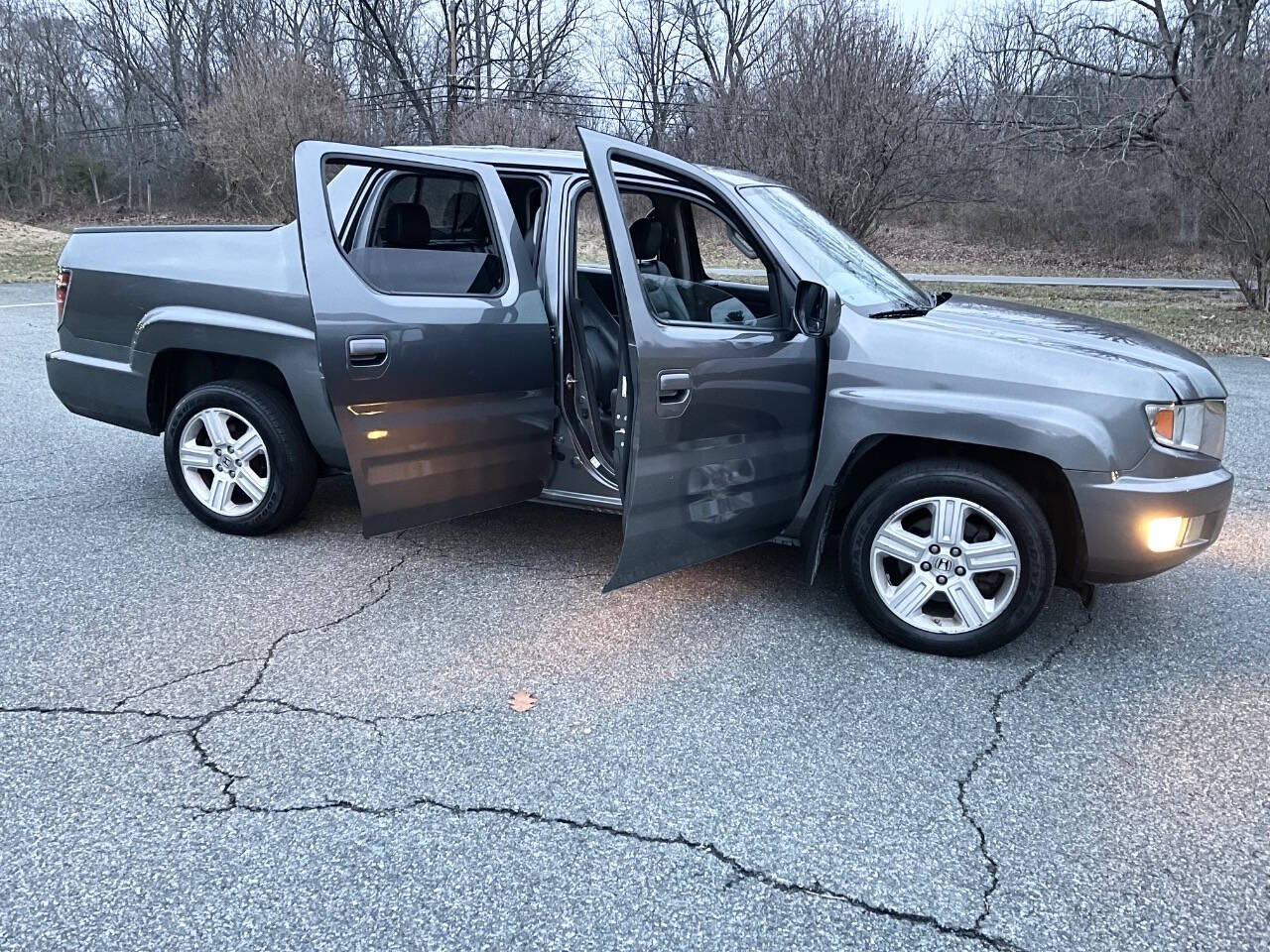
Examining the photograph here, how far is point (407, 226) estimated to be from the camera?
186 inches

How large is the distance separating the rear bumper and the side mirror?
3274mm

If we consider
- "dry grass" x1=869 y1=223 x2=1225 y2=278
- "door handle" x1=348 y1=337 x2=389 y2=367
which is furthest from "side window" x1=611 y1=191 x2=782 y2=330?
"dry grass" x1=869 y1=223 x2=1225 y2=278

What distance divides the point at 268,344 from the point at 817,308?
2504 millimetres

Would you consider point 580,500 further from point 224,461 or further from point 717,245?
point 717,245

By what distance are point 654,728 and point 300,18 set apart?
1843 inches

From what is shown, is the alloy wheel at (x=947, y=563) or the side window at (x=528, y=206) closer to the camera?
the alloy wheel at (x=947, y=563)

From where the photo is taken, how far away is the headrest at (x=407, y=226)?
4695 millimetres

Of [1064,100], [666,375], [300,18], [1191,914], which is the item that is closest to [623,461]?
A: [666,375]

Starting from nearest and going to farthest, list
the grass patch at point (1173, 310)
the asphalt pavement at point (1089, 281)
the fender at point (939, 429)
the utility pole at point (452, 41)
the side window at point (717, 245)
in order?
the fender at point (939, 429), the side window at point (717, 245), the grass patch at point (1173, 310), the asphalt pavement at point (1089, 281), the utility pole at point (452, 41)

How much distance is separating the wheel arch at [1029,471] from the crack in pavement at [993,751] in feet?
0.99

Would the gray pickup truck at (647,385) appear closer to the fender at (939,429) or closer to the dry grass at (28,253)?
the fender at (939,429)

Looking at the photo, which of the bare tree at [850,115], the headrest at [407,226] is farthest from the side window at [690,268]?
the bare tree at [850,115]

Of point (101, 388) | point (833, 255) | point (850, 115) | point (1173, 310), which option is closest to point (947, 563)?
point (833, 255)

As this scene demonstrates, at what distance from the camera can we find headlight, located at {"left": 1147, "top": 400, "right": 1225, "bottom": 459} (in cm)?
354
